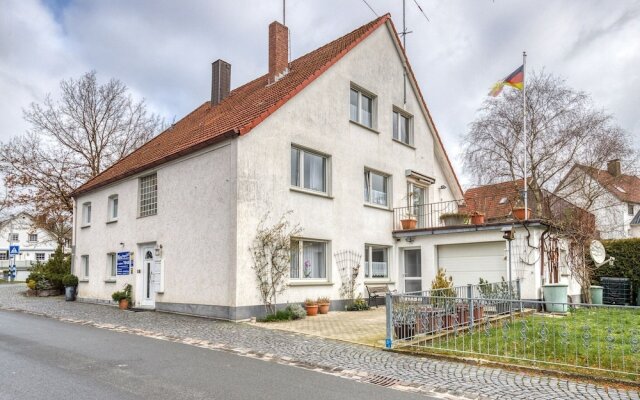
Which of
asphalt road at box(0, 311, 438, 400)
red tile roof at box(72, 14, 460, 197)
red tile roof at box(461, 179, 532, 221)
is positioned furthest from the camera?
red tile roof at box(461, 179, 532, 221)

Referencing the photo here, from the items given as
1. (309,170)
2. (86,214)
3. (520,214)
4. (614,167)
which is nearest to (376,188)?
(309,170)

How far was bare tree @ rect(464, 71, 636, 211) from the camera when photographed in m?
27.8

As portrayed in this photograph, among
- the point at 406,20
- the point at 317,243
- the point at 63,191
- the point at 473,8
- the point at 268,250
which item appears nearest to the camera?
the point at 473,8

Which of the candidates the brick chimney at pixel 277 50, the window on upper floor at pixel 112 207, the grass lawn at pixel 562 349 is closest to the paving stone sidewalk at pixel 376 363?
the grass lawn at pixel 562 349

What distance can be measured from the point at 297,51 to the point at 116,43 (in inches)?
354

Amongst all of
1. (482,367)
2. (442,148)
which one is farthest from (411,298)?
(442,148)

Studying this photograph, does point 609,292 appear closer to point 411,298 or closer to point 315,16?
point 411,298

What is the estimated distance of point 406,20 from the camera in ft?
72.3

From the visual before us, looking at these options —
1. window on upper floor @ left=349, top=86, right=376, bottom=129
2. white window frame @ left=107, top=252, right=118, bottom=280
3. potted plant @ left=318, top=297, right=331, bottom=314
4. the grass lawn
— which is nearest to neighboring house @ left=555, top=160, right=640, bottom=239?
window on upper floor @ left=349, top=86, right=376, bottom=129

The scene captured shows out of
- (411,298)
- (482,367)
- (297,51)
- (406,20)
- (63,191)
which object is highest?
(406,20)

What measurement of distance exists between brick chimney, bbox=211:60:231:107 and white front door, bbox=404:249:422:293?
36.0 ft

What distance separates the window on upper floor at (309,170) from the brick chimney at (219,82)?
7515mm

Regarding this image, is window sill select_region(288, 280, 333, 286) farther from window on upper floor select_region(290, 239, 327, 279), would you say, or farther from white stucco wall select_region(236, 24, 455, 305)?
window on upper floor select_region(290, 239, 327, 279)

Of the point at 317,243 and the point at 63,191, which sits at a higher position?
the point at 63,191
